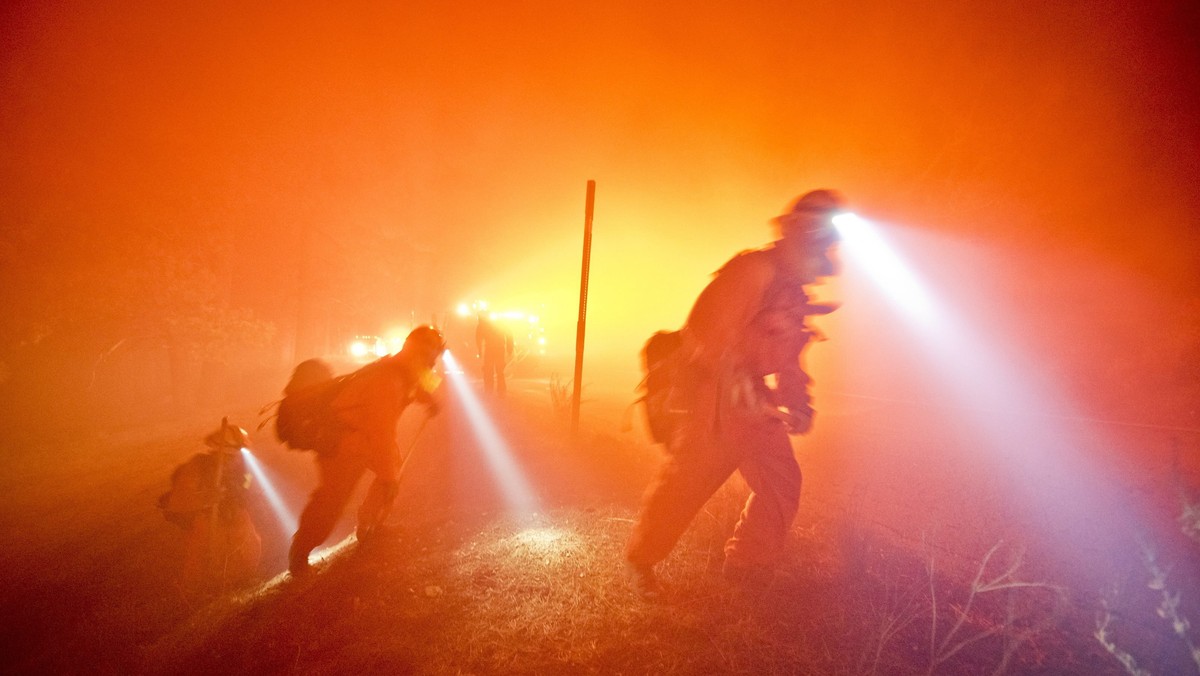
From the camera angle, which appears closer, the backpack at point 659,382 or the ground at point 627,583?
the ground at point 627,583

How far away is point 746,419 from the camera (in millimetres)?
2447

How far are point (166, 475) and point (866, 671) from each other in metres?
10.1

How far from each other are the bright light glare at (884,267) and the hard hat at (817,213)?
8189mm

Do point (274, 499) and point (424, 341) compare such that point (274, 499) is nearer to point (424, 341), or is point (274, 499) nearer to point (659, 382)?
point (424, 341)

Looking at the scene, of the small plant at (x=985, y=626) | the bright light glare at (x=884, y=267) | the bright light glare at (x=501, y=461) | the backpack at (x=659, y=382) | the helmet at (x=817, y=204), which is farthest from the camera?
the bright light glare at (x=884, y=267)

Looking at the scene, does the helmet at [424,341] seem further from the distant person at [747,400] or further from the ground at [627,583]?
the distant person at [747,400]

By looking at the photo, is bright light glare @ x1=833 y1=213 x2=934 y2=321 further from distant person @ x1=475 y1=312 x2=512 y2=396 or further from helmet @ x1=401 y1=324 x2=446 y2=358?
helmet @ x1=401 y1=324 x2=446 y2=358

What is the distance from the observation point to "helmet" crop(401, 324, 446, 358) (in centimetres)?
369

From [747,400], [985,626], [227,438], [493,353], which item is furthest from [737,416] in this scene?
[493,353]

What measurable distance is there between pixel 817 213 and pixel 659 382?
1.37 metres

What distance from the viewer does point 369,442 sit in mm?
3334

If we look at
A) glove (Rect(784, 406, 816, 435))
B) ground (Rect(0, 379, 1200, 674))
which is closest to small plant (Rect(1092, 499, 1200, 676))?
ground (Rect(0, 379, 1200, 674))

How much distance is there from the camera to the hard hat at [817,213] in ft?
8.51

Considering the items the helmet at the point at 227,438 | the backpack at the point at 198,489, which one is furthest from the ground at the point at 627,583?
the helmet at the point at 227,438
